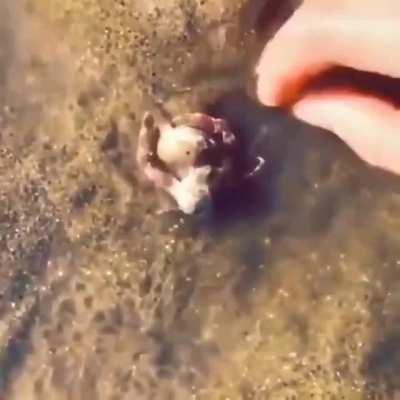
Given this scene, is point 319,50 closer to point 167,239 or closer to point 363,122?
point 363,122

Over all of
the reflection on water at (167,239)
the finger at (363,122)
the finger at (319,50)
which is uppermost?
the finger at (319,50)

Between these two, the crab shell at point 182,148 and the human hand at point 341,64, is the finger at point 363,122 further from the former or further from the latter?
the crab shell at point 182,148

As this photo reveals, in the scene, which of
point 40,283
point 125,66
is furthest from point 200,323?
point 125,66

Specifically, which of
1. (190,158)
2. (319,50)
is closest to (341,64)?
(319,50)

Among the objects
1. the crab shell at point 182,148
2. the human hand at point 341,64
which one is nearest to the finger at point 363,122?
the human hand at point 341,64

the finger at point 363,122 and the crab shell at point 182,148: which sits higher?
the finger at point 363,122

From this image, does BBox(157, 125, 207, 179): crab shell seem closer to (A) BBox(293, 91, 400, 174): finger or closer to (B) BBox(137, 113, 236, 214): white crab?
(B) BBox(137, 113, 236, 214): white crab
